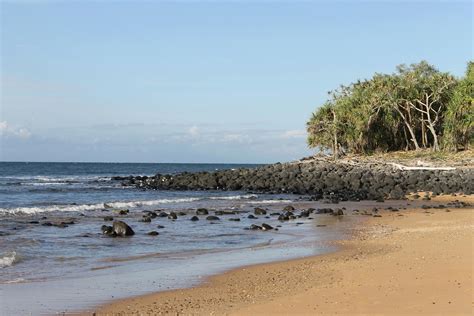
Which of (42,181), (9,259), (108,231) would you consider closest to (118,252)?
(9,259)

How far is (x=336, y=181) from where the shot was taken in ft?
126

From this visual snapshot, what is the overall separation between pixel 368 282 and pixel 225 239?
756 cm

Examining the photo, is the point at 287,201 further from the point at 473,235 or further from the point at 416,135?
the point at 416,135

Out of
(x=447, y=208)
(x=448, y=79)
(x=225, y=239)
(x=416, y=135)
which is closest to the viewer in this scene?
(x=225, y=239)

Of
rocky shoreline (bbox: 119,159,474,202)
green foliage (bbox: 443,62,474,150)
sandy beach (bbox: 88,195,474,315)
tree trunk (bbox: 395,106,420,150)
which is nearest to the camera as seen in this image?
sandy beach (bbox: 88,195,474,315)

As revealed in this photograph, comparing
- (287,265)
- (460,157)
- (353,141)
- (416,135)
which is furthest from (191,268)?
(416,135)

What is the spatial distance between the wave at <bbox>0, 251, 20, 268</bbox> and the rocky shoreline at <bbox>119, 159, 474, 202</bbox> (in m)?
19.0

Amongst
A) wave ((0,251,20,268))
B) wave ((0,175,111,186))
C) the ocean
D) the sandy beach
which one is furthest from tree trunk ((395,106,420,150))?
wave ((0,251,20,268))

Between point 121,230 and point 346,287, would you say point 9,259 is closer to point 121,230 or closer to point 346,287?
point 121,230

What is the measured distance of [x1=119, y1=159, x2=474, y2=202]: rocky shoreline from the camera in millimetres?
32281

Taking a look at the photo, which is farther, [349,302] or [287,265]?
[287,265]

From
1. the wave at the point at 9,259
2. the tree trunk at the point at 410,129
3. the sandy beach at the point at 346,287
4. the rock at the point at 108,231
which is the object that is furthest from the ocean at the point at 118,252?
the tree trunk at the point at 410,129

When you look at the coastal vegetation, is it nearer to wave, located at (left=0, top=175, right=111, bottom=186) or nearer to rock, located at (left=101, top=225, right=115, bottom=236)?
wave, located at (left=0, top=175, right=111, bottom=186)

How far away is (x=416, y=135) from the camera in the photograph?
5675 cm
